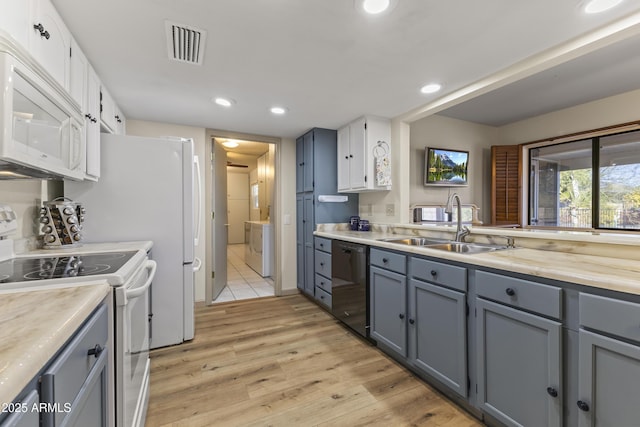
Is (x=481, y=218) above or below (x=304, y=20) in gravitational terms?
below

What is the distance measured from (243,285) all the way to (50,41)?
3.46 m

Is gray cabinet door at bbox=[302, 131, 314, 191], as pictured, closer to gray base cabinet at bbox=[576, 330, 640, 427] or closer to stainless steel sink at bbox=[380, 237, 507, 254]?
stainless steel sink at bbox=[380, 237, 507, 254]

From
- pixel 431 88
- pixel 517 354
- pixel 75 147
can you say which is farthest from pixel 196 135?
pixel 517 354

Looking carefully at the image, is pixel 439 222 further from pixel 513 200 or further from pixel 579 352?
pixel 579 352

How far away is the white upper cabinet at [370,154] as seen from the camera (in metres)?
2.98

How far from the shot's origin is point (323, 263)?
10.2ft

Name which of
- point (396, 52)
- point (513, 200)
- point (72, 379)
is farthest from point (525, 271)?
point (513, 200)

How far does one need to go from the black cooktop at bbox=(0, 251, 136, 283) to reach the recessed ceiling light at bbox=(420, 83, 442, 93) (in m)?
2.50

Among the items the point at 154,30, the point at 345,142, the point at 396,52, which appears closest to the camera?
the point at 154,30

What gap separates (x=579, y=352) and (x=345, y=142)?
276cm

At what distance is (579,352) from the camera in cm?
108

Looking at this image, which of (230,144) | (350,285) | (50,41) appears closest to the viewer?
(50,41)

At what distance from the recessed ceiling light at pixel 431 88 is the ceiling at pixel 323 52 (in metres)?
0.06

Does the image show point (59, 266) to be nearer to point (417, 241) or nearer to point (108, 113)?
point (108, 113)
